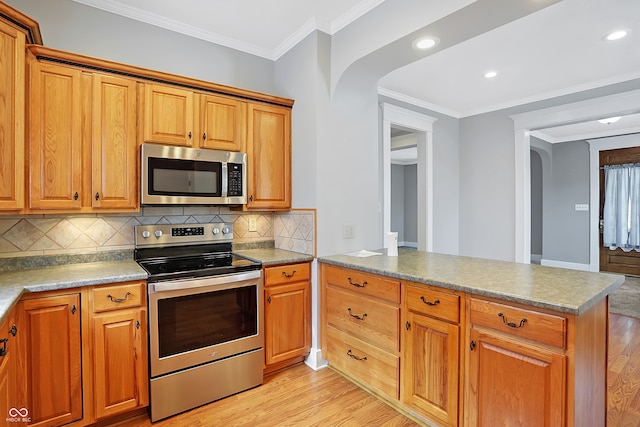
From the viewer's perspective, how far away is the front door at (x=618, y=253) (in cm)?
607

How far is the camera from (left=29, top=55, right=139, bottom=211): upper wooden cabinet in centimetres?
195

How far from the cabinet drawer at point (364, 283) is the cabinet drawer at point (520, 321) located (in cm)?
49

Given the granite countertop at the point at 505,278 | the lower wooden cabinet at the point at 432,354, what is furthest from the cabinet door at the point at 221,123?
the lower wooden cabinet at the point at 432,354

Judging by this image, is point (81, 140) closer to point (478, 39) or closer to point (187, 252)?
point (187, 252)

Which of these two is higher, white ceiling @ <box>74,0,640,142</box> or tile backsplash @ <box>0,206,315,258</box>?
white ceiling @ <box>74,0,640,142</box>

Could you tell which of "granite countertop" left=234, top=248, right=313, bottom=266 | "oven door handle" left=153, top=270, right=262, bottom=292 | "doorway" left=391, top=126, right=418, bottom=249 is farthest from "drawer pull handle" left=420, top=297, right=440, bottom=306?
"doorway" left=391, top=126, right=418, bottom=249

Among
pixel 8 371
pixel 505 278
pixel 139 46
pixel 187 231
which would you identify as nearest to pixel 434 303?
pixel 505 278

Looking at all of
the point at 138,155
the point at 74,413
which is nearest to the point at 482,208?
the point at 138,155

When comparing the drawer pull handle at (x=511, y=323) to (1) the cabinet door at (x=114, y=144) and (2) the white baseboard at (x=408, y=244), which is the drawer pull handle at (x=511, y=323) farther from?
(2) the white baseboard at (x=408, y=244)

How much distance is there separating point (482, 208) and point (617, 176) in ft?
11.9

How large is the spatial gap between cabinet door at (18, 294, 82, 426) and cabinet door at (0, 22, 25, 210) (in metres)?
0.59

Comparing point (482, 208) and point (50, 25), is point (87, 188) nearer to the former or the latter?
point (50, 25)

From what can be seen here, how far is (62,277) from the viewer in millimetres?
1876

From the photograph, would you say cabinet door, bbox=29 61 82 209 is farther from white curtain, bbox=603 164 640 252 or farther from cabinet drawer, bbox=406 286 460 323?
white curtain, bbox=603 164 640 252
